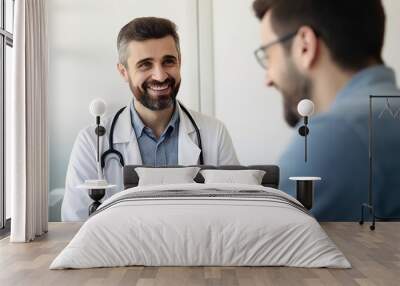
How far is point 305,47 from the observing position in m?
6.96

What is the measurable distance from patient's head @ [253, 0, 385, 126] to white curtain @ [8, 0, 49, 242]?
253 centimetres

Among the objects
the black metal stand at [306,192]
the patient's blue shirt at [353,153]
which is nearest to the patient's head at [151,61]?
the patient's blue shirt at [353,153]

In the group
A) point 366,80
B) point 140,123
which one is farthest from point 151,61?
point 366,80

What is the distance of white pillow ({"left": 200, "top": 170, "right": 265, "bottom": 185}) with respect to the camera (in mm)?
6469

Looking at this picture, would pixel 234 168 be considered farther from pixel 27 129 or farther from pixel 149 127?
pixel 27 129

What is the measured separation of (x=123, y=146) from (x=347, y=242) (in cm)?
264

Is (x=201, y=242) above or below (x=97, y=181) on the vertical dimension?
below

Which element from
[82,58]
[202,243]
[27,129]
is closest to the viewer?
[202,243]

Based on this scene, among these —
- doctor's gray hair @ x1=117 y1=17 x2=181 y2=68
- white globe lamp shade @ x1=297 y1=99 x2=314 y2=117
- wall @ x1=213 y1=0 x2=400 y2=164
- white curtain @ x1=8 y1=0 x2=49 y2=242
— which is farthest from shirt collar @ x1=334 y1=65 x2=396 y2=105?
white curtain @ x1=8 y1=0 x2=49 y2=242

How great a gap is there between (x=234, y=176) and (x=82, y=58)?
226 cm

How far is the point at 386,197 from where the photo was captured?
721 centimetres

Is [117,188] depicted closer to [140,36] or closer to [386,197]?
[140,36]

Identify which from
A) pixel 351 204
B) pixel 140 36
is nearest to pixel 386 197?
pixel 351 204

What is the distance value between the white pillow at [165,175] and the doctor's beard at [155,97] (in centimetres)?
85
